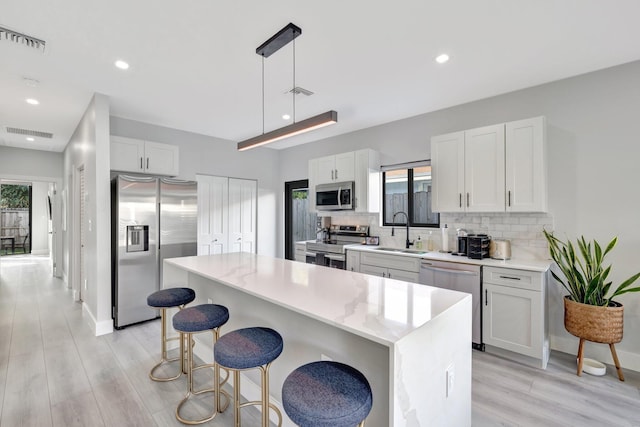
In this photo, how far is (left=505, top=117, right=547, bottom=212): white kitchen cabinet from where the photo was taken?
2.91m

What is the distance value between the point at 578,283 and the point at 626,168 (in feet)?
3.71

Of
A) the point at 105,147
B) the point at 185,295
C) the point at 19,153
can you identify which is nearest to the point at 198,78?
the point at 105,147


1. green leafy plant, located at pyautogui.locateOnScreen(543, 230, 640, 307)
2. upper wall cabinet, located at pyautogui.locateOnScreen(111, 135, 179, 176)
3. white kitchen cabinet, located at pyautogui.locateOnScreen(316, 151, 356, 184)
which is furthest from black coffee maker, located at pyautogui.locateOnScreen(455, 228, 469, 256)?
upper wall cabinet, located at pyautogui.locateOnScreen(111, 135, 179, 176)

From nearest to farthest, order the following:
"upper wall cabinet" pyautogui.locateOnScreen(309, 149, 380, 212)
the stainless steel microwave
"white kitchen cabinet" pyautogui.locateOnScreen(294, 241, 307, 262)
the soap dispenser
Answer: the soap dispenser
"upper wall cabinet" pyautogui.locateOnScreen(309, 149, 380, 212)
the stainless steel microwave
"white kitchen cabinet" pyautogui.locateOnScreen(294, 241, 307, 262)

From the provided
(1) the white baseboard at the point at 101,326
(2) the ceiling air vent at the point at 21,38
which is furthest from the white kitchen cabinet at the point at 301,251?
(2) the ceiling air vent at the point at 21,38

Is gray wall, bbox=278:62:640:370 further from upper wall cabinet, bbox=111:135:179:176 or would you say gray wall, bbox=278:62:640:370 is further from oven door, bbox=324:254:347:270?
upper wall cabinet, bbox=111:135:179:176

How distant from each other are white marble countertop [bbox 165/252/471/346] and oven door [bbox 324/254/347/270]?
1784 millimetres

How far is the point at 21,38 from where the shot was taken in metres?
2.29

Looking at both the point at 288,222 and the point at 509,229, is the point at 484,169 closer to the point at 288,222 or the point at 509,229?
the point at 509,229

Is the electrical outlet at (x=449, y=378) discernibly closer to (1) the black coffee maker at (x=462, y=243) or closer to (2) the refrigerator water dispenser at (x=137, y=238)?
(1) the black coffee maker at (x=462, y=243)

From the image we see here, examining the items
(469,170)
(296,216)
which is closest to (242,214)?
(296,216)

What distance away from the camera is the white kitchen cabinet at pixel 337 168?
453 centimetres

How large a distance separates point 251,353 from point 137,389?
1468mm

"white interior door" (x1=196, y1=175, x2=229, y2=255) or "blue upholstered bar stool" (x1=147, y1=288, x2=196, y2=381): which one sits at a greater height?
"white interior door" (x1=196, y1=175, x2=229, y2=255)
